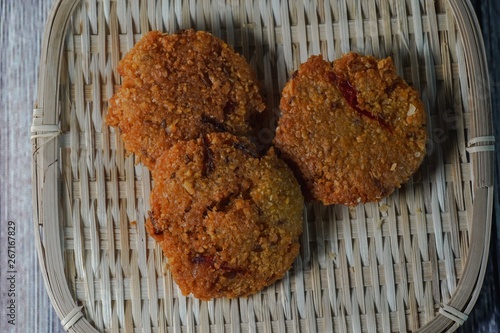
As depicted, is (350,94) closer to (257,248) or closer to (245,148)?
(245,148)

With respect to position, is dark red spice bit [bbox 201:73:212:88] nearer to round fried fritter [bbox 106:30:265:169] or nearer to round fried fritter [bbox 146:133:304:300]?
round fried fritter [bbox 106:30:265:169]

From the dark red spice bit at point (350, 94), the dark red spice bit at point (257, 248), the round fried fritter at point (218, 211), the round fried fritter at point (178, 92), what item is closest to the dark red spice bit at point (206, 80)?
the round fried fritter at point (178, 92)

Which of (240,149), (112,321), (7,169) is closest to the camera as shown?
(240,149)

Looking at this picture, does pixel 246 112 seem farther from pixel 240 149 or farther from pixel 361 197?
pixel 361 197

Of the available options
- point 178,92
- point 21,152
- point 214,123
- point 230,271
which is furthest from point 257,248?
point 21,152

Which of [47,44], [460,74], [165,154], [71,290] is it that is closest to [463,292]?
[460,74]

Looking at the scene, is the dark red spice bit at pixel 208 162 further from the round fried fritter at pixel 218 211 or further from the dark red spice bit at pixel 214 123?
the dark red spice bit at pixel 214 123

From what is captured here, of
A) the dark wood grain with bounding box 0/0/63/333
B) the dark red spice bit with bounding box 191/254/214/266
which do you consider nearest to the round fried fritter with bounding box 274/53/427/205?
the dark red spice bit with bounding box 191/254/214/266
